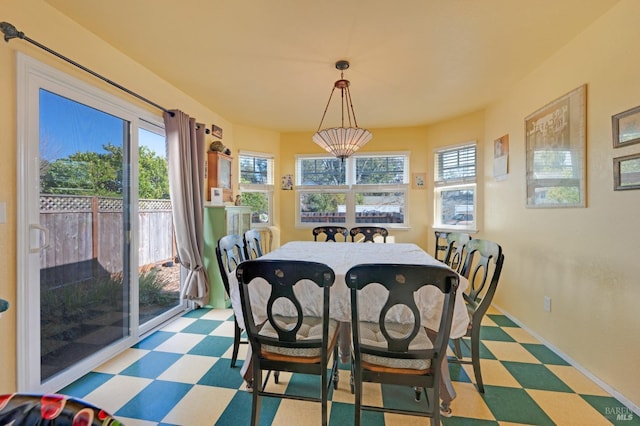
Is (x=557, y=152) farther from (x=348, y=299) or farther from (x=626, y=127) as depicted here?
(x=348, y=299)

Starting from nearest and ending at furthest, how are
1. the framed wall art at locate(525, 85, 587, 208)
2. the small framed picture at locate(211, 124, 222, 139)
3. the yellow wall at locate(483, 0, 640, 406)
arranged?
the yellow wall at locate(483, 0, 640, 406), the framed wall art at locate(525, 85, 587, 208), the small framed picture at locate(211, 124, 222, 139)

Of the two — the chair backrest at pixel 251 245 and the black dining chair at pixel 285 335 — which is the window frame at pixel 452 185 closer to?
the chair backrest at pixel 251 245

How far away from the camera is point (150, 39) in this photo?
221 cm

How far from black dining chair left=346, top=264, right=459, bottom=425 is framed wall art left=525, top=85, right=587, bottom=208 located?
176 cm

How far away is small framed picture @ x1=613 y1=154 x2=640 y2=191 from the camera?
68.3 inches

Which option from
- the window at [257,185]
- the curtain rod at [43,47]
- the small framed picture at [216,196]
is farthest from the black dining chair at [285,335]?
the window at [257,185]

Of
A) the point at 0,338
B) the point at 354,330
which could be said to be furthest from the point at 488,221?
the point at 0,338

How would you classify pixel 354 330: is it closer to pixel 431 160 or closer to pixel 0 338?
pixel 0 338

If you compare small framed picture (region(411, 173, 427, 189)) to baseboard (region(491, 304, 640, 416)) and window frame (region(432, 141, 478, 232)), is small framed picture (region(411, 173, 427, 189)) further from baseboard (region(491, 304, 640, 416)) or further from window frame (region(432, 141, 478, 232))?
baseboard (region(491, 304, 640, 416))

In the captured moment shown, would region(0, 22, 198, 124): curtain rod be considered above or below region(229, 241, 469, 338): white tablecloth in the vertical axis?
above

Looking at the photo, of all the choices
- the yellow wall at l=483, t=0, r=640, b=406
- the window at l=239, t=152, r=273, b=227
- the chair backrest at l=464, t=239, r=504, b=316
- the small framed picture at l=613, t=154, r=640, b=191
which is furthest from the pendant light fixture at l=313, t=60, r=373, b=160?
the window at l=239, t=152, r=273, b=227

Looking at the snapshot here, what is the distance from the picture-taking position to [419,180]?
4.51m

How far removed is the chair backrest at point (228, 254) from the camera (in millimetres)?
2064

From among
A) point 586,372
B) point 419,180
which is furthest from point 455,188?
point 586,372
